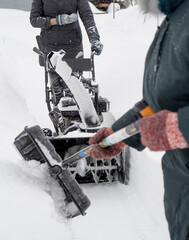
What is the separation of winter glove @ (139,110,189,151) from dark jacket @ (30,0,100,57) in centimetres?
299

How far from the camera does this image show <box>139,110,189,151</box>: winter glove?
1.05 metres

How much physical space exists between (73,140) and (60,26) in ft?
5.75

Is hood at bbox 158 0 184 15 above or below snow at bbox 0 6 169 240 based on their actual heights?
above

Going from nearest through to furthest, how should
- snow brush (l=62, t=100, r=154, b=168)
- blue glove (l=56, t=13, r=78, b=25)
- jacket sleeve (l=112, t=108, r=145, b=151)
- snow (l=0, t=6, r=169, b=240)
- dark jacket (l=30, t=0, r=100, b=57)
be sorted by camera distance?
snow brush (l=62, t=100, r=154, b=168) < jacket sleeve (l=112, t=108, r=145, b=151) < snow (l=0, t=6, r=169, b=240) < blue glove (l=56, t=13, r=78, b=25) < dark jacket (l=30, t=0, r=100, b=57)

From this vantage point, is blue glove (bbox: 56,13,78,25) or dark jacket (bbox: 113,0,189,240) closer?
dark jacket (bbox: 113,0,189,240)

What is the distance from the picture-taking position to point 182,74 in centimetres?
111

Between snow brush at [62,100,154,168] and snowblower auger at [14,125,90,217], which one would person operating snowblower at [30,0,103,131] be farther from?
snow brush at [62,100,154,168]

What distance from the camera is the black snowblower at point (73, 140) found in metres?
2.22

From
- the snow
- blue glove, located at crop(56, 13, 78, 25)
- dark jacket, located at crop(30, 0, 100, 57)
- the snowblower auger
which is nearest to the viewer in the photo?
the snow

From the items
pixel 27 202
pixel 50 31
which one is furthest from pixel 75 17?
pixel 27 202

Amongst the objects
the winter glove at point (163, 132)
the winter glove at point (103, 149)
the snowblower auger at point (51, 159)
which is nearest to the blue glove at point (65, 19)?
the snowblower auger at point (51, 159)

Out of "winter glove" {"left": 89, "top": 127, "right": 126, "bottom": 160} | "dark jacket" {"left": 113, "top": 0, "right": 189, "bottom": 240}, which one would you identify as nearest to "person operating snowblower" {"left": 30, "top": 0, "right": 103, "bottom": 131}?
"winter glove" {"left": 89, "top": 127, "right": 126, "bottom": 160}

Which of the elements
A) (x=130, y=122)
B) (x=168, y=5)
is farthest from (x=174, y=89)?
(x=130, y=122)

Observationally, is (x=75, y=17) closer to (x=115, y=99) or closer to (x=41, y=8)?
(x=41, y=8)
